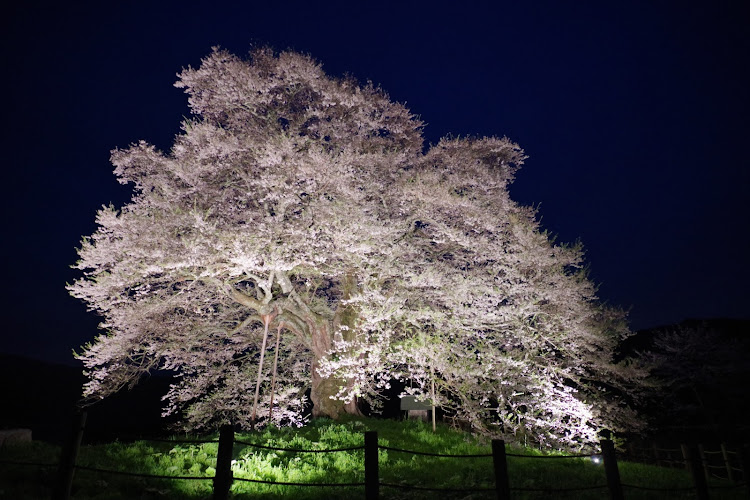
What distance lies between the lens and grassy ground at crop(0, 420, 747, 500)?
6.45m

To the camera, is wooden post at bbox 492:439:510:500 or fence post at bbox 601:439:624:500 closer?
wooden post at bbox 492:439:510:500

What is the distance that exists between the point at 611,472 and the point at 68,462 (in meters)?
7.23

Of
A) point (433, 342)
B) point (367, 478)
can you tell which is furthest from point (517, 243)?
point (367, 478)

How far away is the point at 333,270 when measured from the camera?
40.0 feet

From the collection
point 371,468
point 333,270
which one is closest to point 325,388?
point 333,270

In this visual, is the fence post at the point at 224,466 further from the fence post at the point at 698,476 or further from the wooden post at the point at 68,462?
the fence post at the point at 698,476

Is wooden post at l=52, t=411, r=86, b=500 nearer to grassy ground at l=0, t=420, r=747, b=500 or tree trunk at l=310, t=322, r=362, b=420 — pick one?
grassy ground at l=0, t=420, r=747, b=500

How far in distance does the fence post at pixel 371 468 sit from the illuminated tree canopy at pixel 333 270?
490 cm

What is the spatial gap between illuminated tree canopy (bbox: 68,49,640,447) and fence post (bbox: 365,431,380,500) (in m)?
4.90

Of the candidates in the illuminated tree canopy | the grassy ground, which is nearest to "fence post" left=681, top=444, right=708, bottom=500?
the grassy ground

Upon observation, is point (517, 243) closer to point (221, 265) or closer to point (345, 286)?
point (345, 286)

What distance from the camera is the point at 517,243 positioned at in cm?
1348

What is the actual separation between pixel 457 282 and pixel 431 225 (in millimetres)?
2522

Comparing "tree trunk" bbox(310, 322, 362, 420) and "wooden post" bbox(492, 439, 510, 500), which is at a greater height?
"tree trunk" bbox(310, 322, 362, 420)
